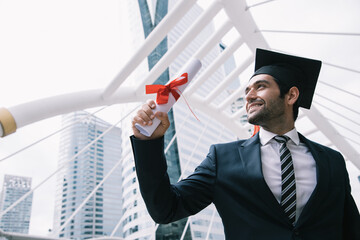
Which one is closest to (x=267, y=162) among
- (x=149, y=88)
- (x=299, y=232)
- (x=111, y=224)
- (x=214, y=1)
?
(x=299, y=232)

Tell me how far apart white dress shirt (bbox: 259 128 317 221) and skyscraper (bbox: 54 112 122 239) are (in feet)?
198

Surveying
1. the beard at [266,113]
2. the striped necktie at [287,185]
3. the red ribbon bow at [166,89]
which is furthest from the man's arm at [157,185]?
the beard at [266,113]

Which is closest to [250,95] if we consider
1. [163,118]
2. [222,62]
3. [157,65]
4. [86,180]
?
[163,118]

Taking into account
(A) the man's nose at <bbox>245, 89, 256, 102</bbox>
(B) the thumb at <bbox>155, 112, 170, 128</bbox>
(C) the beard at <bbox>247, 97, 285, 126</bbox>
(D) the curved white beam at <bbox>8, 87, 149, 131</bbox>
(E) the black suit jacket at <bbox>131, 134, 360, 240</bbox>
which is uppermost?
(D) the curved white beam at <bbox>8, 87, 149, 131</bbox>

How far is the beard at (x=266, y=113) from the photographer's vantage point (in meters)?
1.47

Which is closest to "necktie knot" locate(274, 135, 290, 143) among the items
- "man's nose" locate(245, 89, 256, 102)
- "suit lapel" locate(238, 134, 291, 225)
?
"suit lapel" locate(238, 134, 291, 225)

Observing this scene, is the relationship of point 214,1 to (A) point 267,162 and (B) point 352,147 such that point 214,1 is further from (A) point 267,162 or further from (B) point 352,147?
(B) point 352,147

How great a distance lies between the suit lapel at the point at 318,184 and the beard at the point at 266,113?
0.72 feet

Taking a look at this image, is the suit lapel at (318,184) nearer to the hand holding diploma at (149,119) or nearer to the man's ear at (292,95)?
the man's ear at (292,95)

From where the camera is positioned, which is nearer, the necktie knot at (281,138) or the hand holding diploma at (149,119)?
the hand holding diploma at (149,119)

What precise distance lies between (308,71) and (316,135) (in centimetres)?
892

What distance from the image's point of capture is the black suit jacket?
43.0 inches

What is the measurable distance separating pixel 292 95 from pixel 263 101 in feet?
0.86

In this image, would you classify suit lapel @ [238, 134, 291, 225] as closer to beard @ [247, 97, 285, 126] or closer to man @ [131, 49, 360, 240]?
man @ [131, 49, 360, 240]
